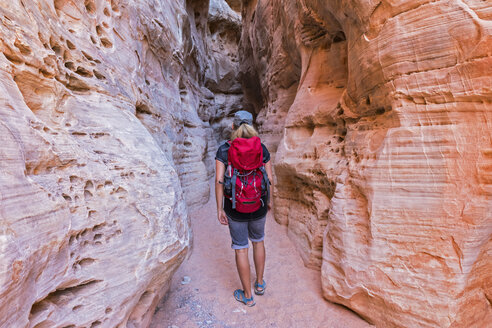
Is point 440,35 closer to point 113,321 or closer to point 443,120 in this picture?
point 443,120

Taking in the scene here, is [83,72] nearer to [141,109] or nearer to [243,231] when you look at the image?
[141,109]

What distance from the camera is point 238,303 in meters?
2.62

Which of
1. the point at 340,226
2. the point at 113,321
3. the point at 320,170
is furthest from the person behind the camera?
the point at 320,170

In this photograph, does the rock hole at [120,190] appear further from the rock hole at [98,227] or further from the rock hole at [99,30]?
the rock hole at [99,30]

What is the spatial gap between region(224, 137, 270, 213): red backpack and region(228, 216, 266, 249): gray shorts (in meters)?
0.17

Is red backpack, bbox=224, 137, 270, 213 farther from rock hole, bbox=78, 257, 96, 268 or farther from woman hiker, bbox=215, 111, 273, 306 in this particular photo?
rock hole, bbox=78, 257, 96, 268

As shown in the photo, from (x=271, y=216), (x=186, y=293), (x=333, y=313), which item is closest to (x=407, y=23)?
(x=333, y=313)

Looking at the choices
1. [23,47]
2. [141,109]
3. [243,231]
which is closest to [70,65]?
[23,47]

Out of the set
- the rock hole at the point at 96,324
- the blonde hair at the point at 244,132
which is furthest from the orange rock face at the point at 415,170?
the rock hole at the point at 96,324

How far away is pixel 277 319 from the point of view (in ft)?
7.92

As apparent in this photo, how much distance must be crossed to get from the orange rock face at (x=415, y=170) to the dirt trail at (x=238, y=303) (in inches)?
9.3

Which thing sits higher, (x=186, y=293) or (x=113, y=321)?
(x=113, y=321)

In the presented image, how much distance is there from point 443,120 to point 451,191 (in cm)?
57

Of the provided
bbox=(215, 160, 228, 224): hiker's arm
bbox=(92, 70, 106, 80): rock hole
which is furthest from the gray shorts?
bbox=(92, 70, 106, 80): rock hole
